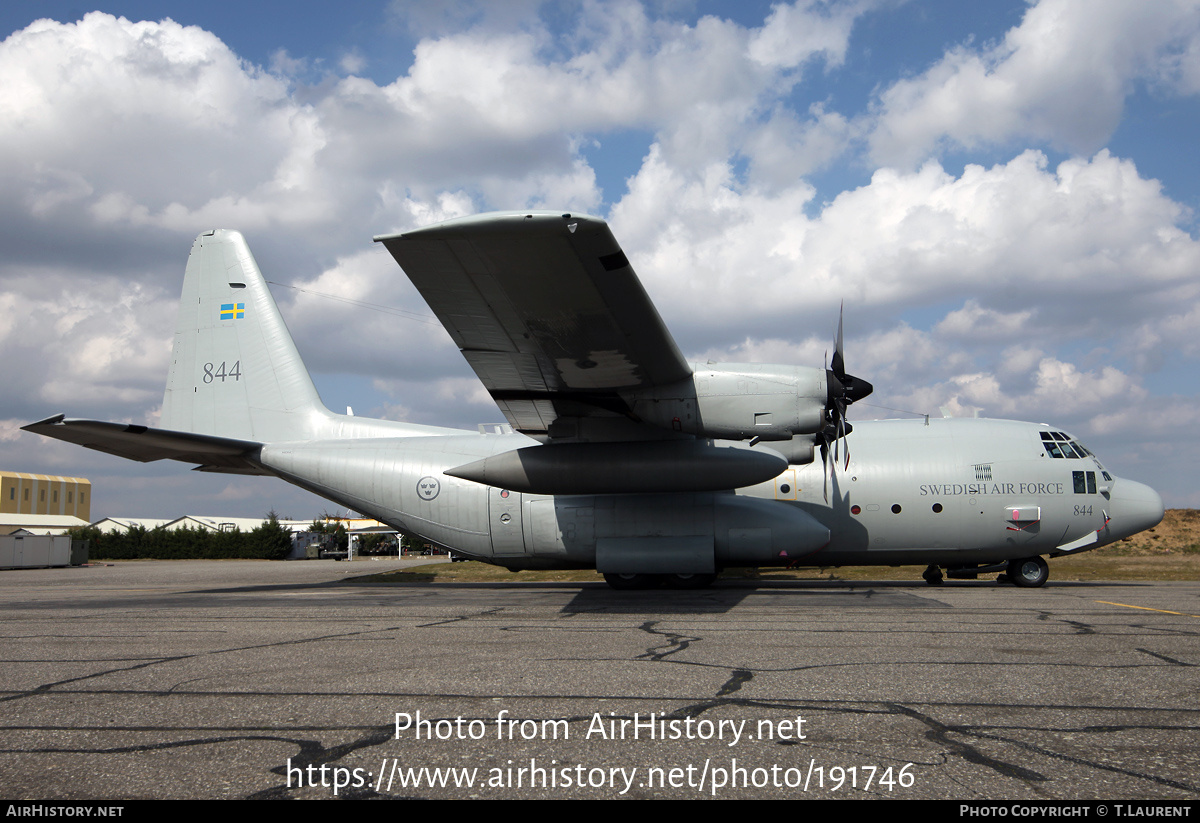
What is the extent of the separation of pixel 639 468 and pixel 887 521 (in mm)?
6109

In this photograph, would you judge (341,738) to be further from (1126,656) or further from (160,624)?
(160,624)

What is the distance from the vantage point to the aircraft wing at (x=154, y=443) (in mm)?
14922

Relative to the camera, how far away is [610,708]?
5.20 metres

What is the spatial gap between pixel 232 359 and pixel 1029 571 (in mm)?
19640

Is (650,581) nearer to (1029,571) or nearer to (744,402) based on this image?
(744,402)

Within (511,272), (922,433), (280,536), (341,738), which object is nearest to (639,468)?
(511,272)

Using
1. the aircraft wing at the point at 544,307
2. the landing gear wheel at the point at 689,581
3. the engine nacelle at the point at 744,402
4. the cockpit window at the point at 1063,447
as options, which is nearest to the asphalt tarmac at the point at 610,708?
the engine nacelle at the point at 744,402

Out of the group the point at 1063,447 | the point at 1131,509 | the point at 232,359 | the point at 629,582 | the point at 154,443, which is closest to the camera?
the point at 154,443

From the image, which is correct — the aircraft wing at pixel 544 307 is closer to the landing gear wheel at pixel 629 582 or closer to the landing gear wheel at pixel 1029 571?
the landing gear wheel at pixel 629 582

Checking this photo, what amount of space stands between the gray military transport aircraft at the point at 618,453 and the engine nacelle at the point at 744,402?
3 cm

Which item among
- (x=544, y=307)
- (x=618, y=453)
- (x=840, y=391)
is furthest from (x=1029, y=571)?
(x=544, y=307)

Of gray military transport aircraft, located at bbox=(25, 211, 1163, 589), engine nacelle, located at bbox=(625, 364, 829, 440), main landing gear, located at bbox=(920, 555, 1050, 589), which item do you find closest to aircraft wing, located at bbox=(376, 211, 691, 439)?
gray military transport aircraft, located at bbox=(25, 211, 1163, 589)

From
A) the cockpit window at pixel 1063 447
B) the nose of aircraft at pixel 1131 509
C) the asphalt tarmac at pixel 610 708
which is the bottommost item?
the asphalt tarmac at pixel 610 708

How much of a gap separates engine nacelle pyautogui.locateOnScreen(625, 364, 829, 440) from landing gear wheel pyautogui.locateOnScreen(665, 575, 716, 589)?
16.2ft
